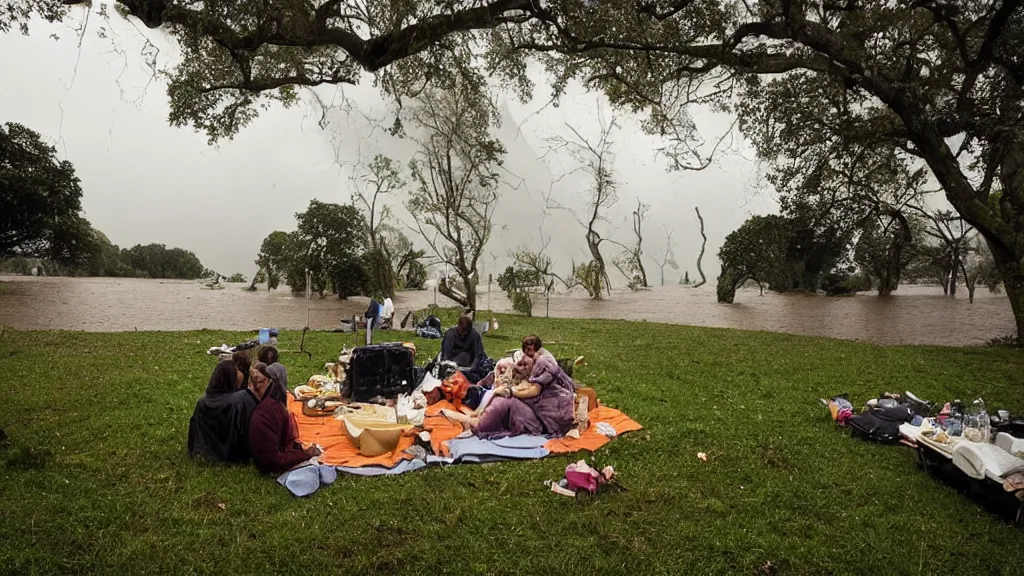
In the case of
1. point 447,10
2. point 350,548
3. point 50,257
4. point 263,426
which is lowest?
point 350,548

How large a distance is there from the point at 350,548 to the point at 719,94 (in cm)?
738

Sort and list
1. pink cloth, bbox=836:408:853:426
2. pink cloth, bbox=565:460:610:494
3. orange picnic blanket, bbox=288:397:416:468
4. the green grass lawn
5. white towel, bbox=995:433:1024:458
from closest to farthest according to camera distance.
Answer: the green grass lawn
pink cloth, bbox=565:460:610:494
white towel, bbox=995:433:1024:458
orange picnic blanket, bbox=288:397:416:468
pink cloth, bbox=836:408:853:426

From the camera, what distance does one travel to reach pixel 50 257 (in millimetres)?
18078

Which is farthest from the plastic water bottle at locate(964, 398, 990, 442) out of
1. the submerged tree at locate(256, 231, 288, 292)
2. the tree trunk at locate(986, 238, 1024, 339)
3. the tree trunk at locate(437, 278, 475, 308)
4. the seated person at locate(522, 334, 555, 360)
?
the submerged tree at locate(256, 231, 288, 292)

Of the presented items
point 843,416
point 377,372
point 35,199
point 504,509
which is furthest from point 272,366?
point 35,199

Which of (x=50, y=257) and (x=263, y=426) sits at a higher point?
(x=50, y=257)

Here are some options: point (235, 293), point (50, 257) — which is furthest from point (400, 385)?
point (50, 257)

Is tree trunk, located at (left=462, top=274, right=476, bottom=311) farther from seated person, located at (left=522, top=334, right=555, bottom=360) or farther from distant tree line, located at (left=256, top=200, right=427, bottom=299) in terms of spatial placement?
seated person, located at (left=522, top=334, right=555, bottom=360)

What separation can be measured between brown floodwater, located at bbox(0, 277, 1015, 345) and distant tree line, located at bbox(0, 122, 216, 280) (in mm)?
605

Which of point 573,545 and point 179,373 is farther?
point 179,373

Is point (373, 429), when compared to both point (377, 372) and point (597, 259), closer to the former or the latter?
point (377, 372)

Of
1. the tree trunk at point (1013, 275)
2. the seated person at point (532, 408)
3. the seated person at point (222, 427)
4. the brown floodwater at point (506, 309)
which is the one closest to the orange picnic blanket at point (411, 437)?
the seated person at point (532, 408)

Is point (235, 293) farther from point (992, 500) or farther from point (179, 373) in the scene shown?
point (992, 500)

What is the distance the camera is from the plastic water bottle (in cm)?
521
